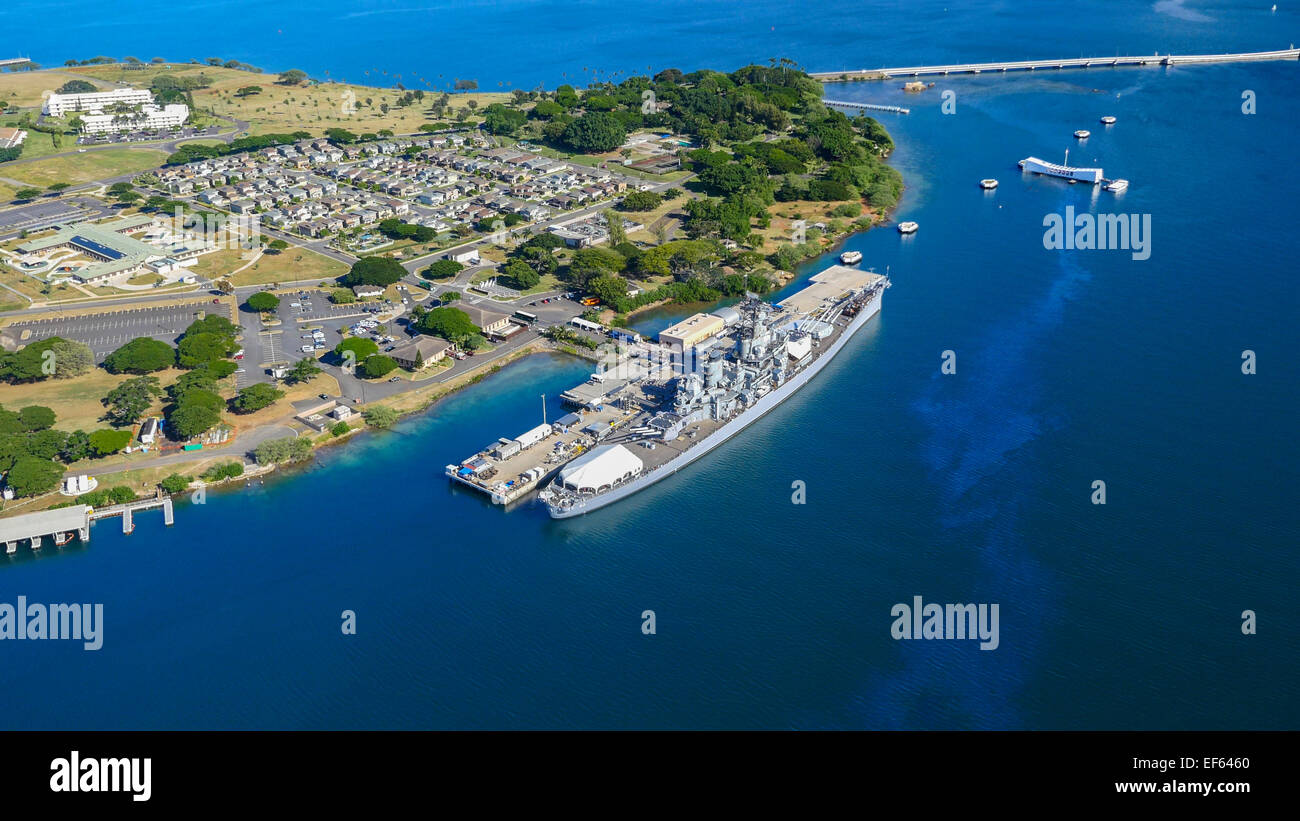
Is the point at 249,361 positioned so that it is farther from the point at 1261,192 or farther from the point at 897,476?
the point at 1261,192

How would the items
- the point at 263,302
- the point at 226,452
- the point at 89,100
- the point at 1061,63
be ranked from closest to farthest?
the point at 226,452, the point at 263,302, the point at 89,100, the point at 1061,63

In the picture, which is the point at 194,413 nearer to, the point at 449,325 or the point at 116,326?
the point at 449,325

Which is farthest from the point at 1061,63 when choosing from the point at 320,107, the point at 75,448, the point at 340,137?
the point at 75,448

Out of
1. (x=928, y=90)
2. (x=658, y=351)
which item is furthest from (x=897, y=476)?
(x=928, y=90)

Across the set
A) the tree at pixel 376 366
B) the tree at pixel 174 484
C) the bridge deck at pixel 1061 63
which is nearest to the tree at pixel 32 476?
the tree at pixel 174 484

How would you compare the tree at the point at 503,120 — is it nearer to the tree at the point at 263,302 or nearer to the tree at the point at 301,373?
the tree at the point at 263,302

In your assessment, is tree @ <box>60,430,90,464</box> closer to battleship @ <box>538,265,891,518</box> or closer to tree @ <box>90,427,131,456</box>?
tree @ <box>90,427,131,456</box>
